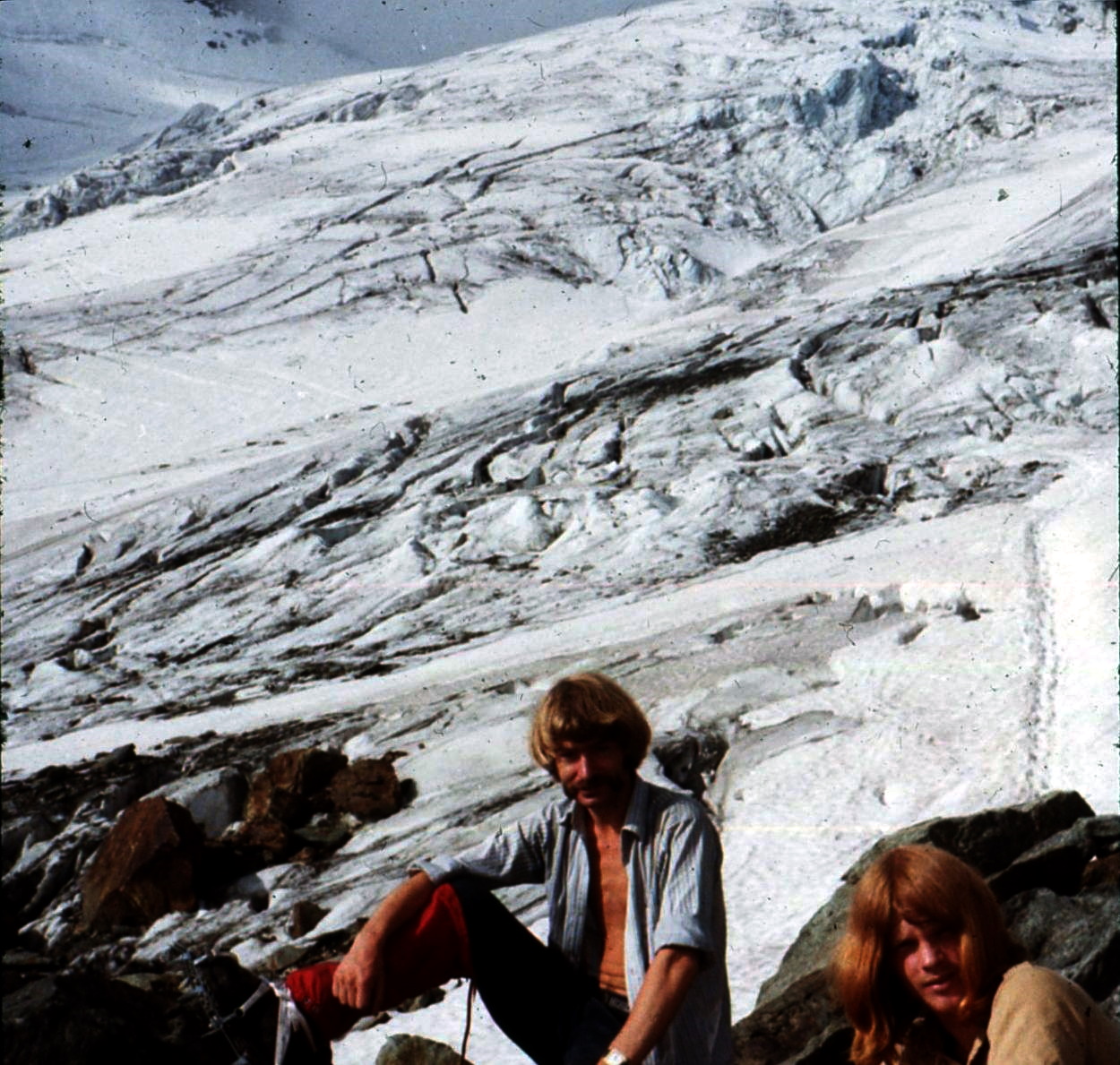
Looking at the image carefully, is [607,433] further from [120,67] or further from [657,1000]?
[120,67]

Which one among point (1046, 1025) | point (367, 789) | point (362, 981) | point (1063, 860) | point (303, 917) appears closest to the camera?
point (1046, 1025)

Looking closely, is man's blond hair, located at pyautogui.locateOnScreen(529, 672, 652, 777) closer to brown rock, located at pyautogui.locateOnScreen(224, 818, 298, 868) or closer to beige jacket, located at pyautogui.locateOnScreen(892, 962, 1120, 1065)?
beige jacket, located at pyautogui.locateOnScreen(892, 962, 1120, 1065)

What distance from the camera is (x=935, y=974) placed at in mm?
3059

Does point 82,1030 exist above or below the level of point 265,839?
above

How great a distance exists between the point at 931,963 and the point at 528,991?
1332mm

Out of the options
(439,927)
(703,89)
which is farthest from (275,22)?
(439,927)

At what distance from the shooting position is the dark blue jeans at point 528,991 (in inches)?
153

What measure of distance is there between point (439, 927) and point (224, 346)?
27693mm

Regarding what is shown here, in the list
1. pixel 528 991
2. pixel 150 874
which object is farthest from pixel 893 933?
pixel 150 874

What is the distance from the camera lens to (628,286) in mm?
30484

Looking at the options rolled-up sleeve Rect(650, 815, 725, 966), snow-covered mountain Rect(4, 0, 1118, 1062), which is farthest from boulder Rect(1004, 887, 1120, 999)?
snow-covered mountain Rect(4, 0, 1118, 1062)

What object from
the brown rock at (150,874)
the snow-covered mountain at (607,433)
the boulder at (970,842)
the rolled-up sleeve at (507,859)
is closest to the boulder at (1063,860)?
the boulder at (970,842)

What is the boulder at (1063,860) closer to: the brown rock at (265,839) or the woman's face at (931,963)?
the woman's face at (931,963)

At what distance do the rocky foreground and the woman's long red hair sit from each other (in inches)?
73.5
